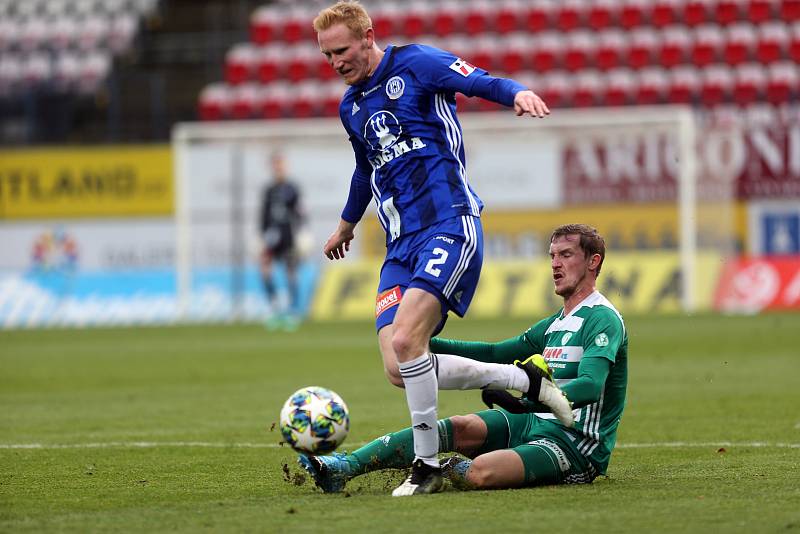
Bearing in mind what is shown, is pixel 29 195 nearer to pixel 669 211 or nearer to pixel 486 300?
pixel 486 300

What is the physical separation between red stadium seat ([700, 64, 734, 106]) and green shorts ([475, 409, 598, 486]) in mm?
19658

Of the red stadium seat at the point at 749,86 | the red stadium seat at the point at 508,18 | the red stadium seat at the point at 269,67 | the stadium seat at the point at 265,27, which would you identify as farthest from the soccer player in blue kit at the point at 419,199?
the stadium seat at the point at 265,27

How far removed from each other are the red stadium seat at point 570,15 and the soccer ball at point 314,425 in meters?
22.2

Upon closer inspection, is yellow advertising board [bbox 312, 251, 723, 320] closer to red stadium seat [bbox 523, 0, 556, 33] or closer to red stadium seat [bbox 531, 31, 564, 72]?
red stadium seat [bbox 531, 31, 564, 72]

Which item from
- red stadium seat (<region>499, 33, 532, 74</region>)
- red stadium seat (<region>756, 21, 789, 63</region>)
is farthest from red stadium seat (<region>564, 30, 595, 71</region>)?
red stadium seat (<region>756, 21, 789, 63</region>)

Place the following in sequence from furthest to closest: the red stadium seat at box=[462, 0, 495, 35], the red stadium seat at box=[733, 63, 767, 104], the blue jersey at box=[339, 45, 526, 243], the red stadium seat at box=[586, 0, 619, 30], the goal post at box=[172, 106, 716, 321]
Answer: the red stadium seat at box=[462, 0, 495, 35] → the red stadium seat at box=[586, 0, 619, 30] → the red stadium seat at box=[733, 63, 767, 104] → the goal post at box=[172, 106, 716, 321] → the blue jersey at box=[339, 45, 526, 243]

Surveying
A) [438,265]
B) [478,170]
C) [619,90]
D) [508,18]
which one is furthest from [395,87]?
[508,18]

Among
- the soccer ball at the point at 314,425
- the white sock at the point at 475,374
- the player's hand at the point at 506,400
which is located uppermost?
the white sock at the point at 475,374

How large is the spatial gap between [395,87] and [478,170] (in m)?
17.6

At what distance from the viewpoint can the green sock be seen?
6.07 metres

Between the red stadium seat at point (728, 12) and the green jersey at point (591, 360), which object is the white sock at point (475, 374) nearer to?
the green jersey at point (591, 360)

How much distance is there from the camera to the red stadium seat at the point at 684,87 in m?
25.1

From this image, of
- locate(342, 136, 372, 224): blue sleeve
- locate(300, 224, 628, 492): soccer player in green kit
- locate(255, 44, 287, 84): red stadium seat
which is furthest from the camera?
locate(255, 44, 287, 84): red stadium seat

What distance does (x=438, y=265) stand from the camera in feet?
19.1
